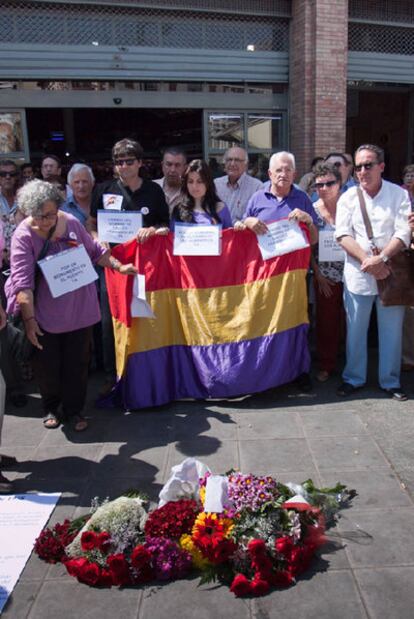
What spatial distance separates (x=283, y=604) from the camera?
2516 millimetres

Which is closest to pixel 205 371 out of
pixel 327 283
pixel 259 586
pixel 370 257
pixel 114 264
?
pixel 114 264

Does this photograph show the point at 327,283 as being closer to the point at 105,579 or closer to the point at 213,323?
the point at 213,323

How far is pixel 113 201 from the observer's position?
4637 mm

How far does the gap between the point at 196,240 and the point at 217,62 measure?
5.95 m

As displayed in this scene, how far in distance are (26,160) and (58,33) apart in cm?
194

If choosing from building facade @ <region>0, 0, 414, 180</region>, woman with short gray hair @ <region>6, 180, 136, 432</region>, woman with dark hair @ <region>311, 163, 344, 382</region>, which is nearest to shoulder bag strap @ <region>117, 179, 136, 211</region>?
woman with short gray hair @ <region>6, 180, 136, 432</region>

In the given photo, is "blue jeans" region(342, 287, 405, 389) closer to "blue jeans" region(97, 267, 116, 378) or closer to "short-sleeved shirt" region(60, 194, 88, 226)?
"blue jeans" region(97, 267, 116, 378)

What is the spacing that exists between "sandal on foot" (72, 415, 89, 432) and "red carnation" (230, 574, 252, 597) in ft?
6.83

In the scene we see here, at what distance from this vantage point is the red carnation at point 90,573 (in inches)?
103

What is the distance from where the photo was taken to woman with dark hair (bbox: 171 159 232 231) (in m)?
4.57

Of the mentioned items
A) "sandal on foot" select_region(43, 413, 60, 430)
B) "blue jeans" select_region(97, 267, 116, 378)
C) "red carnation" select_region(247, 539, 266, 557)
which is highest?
"blue jeans" select_region(97, 267, 116, 378)

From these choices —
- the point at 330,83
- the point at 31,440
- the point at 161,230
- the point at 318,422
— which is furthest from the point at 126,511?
the point at 330,83

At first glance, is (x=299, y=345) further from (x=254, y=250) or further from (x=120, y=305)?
(x=120, y=305)

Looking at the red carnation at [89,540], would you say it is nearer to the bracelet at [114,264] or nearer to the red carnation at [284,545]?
the red carnation at [284,545]
